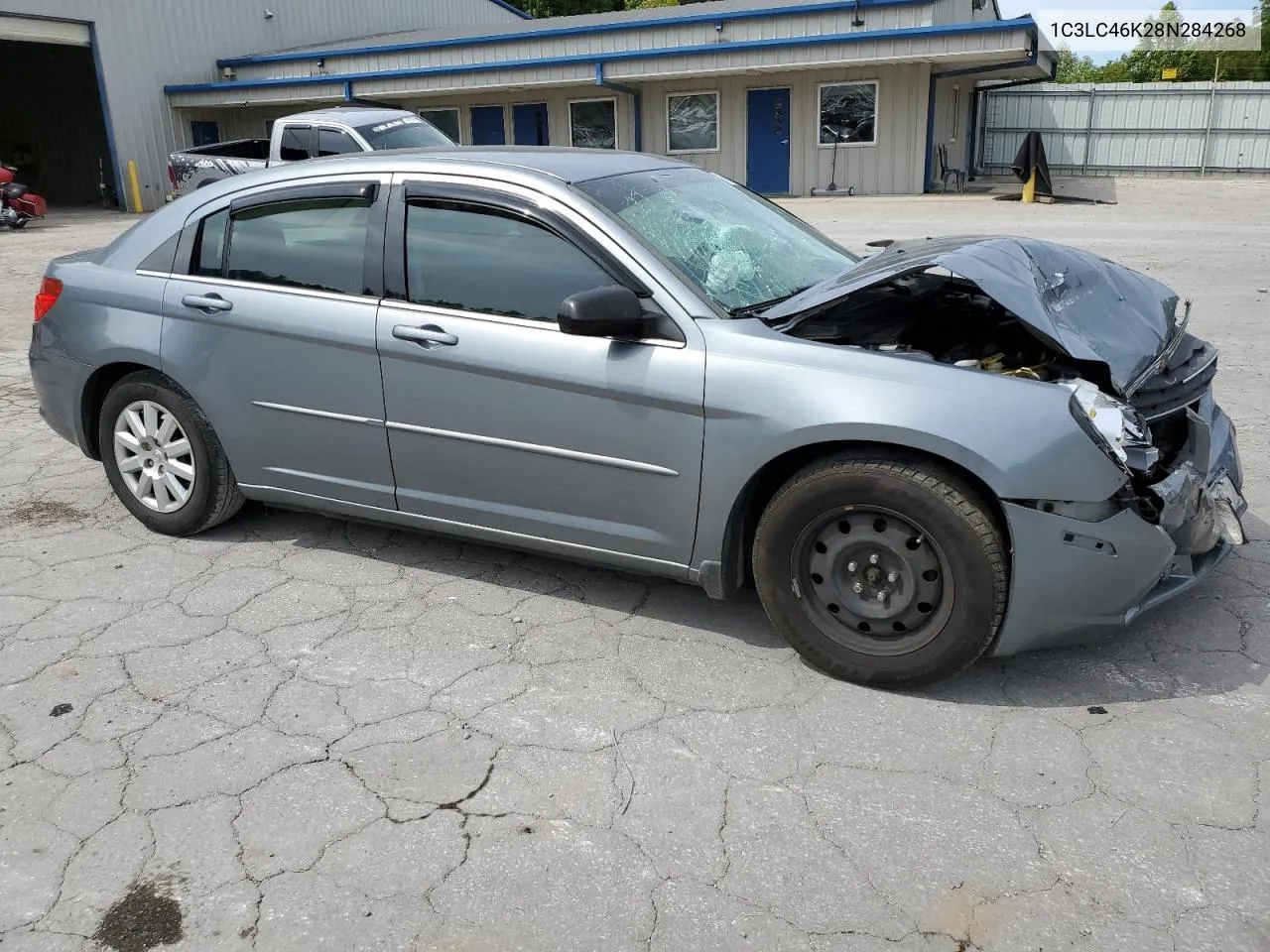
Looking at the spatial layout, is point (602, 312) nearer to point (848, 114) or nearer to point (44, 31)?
point (848, 114)

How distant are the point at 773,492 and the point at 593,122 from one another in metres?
22.7

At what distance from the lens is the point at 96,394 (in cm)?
462

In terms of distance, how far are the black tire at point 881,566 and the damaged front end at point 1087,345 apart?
0.24 meters

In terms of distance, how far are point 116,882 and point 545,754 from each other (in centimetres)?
113

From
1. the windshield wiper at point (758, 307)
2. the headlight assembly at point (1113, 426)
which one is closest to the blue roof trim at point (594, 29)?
the windshield wiper at point (758, 307)

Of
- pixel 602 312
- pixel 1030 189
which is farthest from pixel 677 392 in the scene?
pixel 1030 189

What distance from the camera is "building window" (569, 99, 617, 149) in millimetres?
24109

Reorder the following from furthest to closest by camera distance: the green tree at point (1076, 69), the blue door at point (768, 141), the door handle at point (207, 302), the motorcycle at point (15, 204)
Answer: the green tree at point (1076, 69) → the blue door at point (768, 141) → the motorcycle at point (15, 204) → the door handle at point (207, 302)

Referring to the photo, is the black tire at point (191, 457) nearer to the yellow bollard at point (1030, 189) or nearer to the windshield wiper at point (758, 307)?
the windshield wiper at point (758, 307)

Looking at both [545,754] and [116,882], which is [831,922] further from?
[116,882]

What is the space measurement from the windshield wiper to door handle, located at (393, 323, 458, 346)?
1.00 m

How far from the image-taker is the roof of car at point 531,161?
12.3 ft

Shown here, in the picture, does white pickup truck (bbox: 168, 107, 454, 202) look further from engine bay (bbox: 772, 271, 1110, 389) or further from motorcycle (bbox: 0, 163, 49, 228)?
engine bay (bbox: 772, 271, 1110, 389)

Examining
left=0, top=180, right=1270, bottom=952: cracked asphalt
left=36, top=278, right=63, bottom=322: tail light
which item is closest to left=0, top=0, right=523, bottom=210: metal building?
left=36, top=278, right=63, bottom=322: tail light
